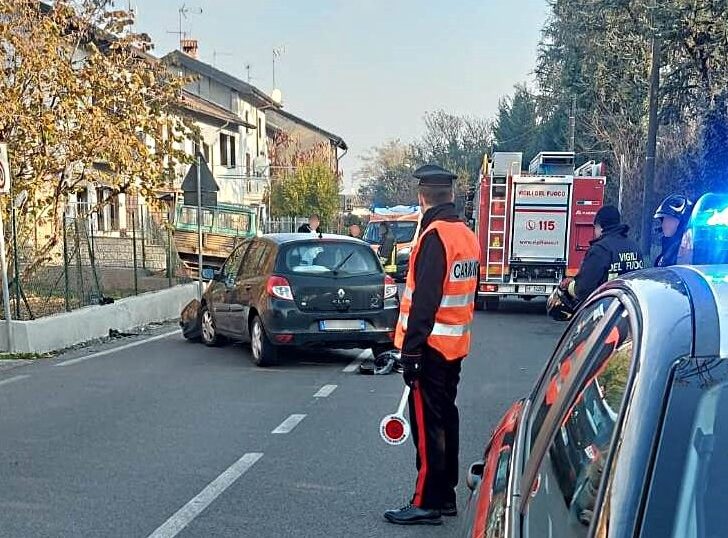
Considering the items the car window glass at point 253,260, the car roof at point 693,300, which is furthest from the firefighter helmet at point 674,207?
the car window glass at point 253,260

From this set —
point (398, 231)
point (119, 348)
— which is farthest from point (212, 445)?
point (398, 231)

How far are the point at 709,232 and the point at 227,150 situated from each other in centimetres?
4327

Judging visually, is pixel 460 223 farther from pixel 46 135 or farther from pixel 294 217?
pixel 294 217

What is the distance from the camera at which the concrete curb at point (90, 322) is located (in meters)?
11.5

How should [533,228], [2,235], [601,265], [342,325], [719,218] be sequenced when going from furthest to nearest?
[533,228] < [2,235] < [342,325] < [601,265] < [719,218]

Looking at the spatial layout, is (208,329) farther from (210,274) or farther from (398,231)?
(398,231)

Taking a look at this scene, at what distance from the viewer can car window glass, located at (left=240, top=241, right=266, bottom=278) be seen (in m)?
10.7

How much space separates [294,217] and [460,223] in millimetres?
44725

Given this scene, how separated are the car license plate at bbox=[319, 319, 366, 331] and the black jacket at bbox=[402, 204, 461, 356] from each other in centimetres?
538

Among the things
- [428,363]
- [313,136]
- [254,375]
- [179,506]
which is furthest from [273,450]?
[313,136]

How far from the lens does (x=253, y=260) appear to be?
36.1 feet

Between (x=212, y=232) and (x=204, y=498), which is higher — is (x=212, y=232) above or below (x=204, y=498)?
above

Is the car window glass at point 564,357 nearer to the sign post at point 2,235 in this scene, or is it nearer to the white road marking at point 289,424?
the white road marking at point 289,424

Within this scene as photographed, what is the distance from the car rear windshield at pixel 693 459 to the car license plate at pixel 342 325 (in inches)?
332
